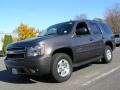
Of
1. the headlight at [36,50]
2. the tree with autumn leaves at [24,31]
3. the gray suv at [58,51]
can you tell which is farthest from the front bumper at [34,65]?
the tree with autumn leaves at [24,31]

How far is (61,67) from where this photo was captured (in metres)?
8.24

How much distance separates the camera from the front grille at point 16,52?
7.92 meters

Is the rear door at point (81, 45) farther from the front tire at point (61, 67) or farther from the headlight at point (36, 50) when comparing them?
the headlight at point (36, 50)

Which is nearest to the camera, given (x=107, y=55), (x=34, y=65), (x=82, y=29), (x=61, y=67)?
(x=34, y=65)

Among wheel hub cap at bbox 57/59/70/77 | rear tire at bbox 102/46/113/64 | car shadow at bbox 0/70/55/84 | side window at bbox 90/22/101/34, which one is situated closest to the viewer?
wheel hub cap at bbox 57/59/70/77

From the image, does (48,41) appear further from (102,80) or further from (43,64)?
(102,80)

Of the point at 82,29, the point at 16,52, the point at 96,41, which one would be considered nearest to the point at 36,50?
the point at 16,52

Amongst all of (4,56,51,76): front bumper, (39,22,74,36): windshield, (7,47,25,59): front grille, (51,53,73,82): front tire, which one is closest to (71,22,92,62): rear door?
(39,22,74,36): windshield

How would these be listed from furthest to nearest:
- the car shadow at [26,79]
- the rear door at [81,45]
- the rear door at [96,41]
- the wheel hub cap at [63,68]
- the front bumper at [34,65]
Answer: the rear door at [96,41]
the rear door at [81,45]
the car shadow at [26,79]
the wheel hub cap at [63,68]
the front bumper at [34,65]

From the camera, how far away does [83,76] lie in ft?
29.2

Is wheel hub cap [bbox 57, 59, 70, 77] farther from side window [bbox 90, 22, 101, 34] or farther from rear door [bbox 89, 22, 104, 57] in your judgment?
side window [bbox 90, 22, 101, 34]

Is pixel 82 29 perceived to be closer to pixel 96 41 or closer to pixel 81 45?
pixel 81 45

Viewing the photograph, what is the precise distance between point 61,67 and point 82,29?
165 centimetres

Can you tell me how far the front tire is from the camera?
313 inches
